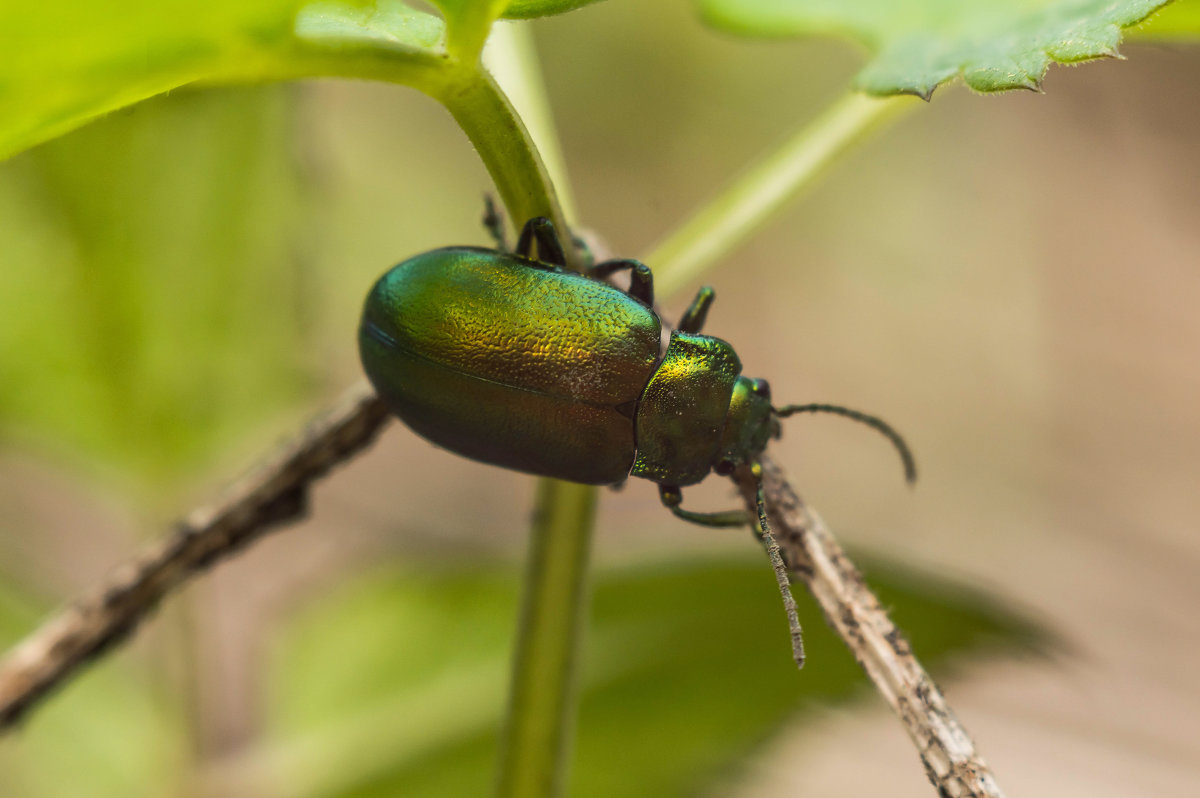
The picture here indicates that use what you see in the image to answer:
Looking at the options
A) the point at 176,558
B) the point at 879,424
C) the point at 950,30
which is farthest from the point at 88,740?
the point at 950,30

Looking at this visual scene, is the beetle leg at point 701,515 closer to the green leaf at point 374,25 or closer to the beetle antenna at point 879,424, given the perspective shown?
the beetle antenna at point 879,424

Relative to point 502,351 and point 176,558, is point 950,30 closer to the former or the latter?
point 502,351

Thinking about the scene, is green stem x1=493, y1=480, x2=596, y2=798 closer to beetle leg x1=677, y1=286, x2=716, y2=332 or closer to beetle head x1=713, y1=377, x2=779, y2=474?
beetle head x1=713, y1=377, x2=779, y2=474

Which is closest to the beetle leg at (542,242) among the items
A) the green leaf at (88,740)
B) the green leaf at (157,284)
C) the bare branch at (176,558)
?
the bare branch at (176,558)

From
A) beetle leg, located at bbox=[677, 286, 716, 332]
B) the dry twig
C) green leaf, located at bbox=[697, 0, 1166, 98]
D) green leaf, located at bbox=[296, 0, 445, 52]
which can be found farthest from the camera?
beetle leg, located at bbox=[677, 286, 716, 332]

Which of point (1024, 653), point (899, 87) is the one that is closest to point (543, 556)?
point (899, 87)

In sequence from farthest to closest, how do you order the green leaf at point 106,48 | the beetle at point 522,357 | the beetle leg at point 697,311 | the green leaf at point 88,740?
the green leaf at point 88,740
the beetle leg at point 697,311
the beetle at point 522,357
the green leaf at point 106,48

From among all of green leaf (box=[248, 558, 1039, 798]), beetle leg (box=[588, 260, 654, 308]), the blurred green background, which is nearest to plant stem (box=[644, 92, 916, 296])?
beetle leg (box=[588, 260, 654, 308])
